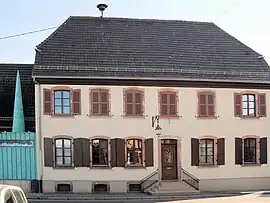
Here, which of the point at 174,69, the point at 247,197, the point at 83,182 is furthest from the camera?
the point at 174,69

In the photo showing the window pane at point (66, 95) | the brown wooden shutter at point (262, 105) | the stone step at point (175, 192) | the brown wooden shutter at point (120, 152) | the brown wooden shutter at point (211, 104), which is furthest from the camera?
the brown wooden shutter at point (262, 105)

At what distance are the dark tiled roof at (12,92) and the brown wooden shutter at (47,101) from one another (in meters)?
2.79

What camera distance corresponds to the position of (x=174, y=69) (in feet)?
86.5

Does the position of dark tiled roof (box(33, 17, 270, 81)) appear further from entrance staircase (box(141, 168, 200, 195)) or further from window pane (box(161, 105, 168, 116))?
entrance staircase (box(141, 168, 200, 195))

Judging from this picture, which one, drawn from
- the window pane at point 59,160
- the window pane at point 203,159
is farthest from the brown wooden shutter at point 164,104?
the window pane at point 59,160

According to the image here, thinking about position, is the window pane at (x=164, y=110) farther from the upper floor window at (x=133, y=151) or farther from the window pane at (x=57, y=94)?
the window pane at (x=57, y=94)

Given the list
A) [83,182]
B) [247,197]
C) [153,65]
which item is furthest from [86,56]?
[247,197]

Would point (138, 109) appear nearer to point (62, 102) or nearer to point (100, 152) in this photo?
point (100, 152)

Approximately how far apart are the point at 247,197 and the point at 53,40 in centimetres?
1390

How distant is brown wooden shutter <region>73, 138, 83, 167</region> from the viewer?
2475 centimetres

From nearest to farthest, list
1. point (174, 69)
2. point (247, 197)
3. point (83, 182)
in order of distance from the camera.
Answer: point (247, 197), point (83, 182), point (174, 69)

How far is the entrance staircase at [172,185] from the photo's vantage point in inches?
971

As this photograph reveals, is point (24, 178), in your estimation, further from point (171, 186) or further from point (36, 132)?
point (171, 186)

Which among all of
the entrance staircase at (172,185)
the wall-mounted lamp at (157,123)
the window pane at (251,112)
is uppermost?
the window pane at (251,112)
